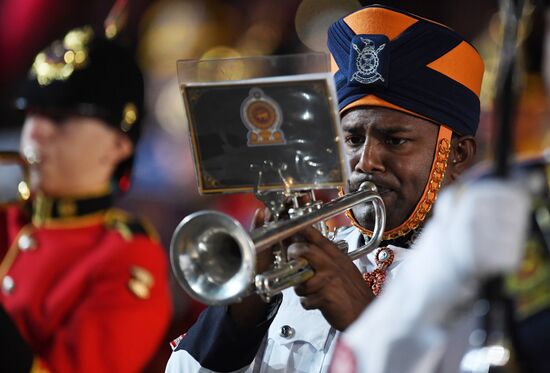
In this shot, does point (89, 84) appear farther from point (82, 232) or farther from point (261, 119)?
point (261, 119)

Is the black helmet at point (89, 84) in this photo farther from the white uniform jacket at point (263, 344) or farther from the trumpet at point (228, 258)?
the trumpet at point (228, 258)

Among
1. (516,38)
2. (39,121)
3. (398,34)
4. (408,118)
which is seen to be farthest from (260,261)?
(39,121)

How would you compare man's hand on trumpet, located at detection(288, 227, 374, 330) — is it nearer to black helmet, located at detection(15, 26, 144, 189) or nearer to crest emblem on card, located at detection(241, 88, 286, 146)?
crest emblem on card, located at detection(241, 88, 286, 146)

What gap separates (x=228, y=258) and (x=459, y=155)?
106 centimetres

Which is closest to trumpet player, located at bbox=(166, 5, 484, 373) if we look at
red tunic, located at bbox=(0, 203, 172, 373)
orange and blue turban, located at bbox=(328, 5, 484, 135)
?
orange and blue turban, located at bbox=(328, 5, 484, 135)

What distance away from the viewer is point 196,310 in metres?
7.11

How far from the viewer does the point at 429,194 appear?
355cm

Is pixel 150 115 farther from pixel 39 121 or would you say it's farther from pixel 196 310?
pixel 39 121

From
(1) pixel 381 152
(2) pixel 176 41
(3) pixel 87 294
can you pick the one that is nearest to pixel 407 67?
(1) pixel 381 152

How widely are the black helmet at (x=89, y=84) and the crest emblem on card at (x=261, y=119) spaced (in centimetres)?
229

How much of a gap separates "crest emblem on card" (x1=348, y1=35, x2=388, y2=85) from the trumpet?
1.94ft

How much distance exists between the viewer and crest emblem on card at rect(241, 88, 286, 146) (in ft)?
10.0

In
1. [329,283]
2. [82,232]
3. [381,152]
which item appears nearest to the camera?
[329,283]

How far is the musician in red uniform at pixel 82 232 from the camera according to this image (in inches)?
196
